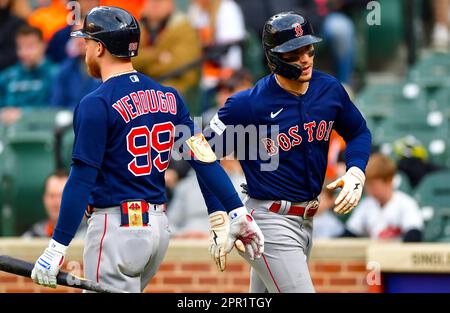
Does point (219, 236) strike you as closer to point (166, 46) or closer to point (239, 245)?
point (239, 245)

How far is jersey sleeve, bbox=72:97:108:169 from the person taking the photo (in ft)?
19.1

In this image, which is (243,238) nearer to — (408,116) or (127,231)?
(127,231)

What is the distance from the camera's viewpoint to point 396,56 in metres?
12.5

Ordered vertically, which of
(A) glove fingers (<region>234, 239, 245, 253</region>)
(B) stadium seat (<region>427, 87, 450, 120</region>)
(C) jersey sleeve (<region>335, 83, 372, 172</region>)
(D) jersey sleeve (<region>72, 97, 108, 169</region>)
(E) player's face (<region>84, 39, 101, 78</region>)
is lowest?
(B) stadium seat (<region>427, 87, 450, 120</region>)

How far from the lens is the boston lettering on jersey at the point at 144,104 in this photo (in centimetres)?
592

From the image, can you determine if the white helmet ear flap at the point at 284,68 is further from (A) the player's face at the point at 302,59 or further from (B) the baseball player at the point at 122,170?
(B) the baseball player at the point at 122,170

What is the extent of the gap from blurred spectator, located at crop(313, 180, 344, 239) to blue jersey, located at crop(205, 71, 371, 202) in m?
2.46

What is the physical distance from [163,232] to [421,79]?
5.61 meters

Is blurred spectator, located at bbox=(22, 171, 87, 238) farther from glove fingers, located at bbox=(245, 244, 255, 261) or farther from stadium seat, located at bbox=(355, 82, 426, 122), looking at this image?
glove fingers, located at bbox=(245, 244, 255, 261)

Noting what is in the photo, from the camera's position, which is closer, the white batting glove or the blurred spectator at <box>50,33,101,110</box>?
the white batting glove

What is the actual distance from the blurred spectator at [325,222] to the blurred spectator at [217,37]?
2.32m

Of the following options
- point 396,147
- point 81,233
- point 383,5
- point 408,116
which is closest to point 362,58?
point 383,5

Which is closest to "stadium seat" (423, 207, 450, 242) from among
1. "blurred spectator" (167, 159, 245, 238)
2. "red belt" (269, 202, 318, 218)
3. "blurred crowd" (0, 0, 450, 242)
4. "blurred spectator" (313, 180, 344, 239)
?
"blurred crowd" (0, 0, 450, 242)
